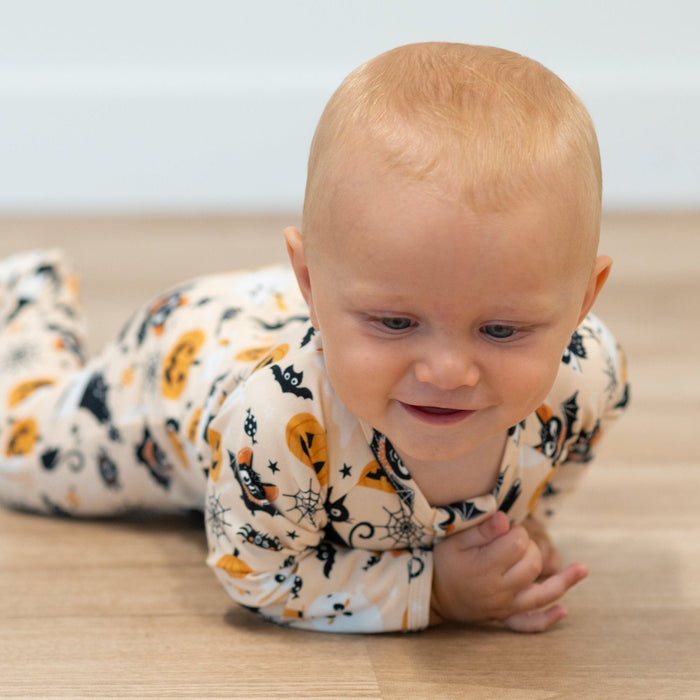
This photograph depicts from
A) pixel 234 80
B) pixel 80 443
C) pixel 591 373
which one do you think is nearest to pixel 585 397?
pixel 591 373

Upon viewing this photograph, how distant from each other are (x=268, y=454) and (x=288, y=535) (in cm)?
7

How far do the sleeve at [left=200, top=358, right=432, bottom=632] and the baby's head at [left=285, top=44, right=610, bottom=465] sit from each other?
0.08m

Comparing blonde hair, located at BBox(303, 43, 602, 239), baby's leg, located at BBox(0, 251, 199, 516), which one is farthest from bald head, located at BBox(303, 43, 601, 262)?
baby's leg, located at BBox(0, 251, 199, 516)

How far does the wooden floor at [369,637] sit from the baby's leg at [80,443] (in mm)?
27

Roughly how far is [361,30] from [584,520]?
144cm

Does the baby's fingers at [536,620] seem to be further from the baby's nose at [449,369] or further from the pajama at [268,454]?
the baby's nose at [449,369]

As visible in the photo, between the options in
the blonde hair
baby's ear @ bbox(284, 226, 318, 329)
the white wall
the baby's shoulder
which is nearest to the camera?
the blonde hair

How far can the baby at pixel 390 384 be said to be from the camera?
2.17 feet

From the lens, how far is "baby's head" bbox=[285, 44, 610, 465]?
65 centimetres

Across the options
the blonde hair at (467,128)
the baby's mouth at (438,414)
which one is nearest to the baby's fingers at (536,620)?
the baby's mouth at (438,414)

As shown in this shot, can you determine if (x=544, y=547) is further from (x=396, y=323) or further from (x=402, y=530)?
(x=396, y=323)

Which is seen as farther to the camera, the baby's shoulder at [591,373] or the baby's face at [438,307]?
the baby's shoulder at [591,373]

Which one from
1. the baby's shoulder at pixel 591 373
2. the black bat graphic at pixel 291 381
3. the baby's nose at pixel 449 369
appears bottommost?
the baby's shoulder at pixel 591 373

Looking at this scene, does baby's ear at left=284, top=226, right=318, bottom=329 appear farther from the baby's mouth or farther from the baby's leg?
the baby's leg
